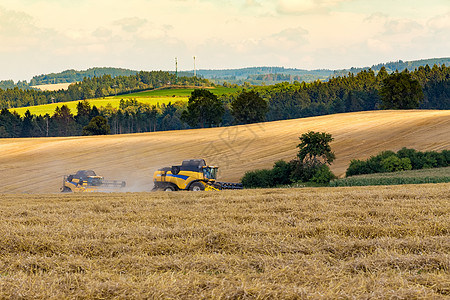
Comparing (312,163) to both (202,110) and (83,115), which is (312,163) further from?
(83,115)

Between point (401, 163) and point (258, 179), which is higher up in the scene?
point (401, 163)

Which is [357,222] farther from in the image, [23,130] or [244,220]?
[23,130]

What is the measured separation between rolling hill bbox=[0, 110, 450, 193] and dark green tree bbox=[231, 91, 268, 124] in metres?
31.4

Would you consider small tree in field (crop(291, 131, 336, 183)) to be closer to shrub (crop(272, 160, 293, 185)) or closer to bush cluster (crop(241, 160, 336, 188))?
bush cluster (crop(241, 160, 336, 188))

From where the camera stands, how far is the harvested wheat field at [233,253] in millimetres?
6902

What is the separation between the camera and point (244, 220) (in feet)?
42.7

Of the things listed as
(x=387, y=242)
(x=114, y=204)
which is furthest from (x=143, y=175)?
(x=387, y=242)

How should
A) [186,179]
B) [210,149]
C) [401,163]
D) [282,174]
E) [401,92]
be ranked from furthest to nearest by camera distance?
[401,92] < [210,149] < [282,174] < [401,163] < [186,179]

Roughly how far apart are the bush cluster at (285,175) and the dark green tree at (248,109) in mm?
70731

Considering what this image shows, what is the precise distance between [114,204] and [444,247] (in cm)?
1195

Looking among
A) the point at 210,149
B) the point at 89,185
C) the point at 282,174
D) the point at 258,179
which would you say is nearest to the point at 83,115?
the point at 210,149

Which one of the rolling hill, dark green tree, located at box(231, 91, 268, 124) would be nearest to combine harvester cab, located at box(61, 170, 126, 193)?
the rolling hill

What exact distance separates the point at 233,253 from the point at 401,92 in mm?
110176

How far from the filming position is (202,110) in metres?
117
